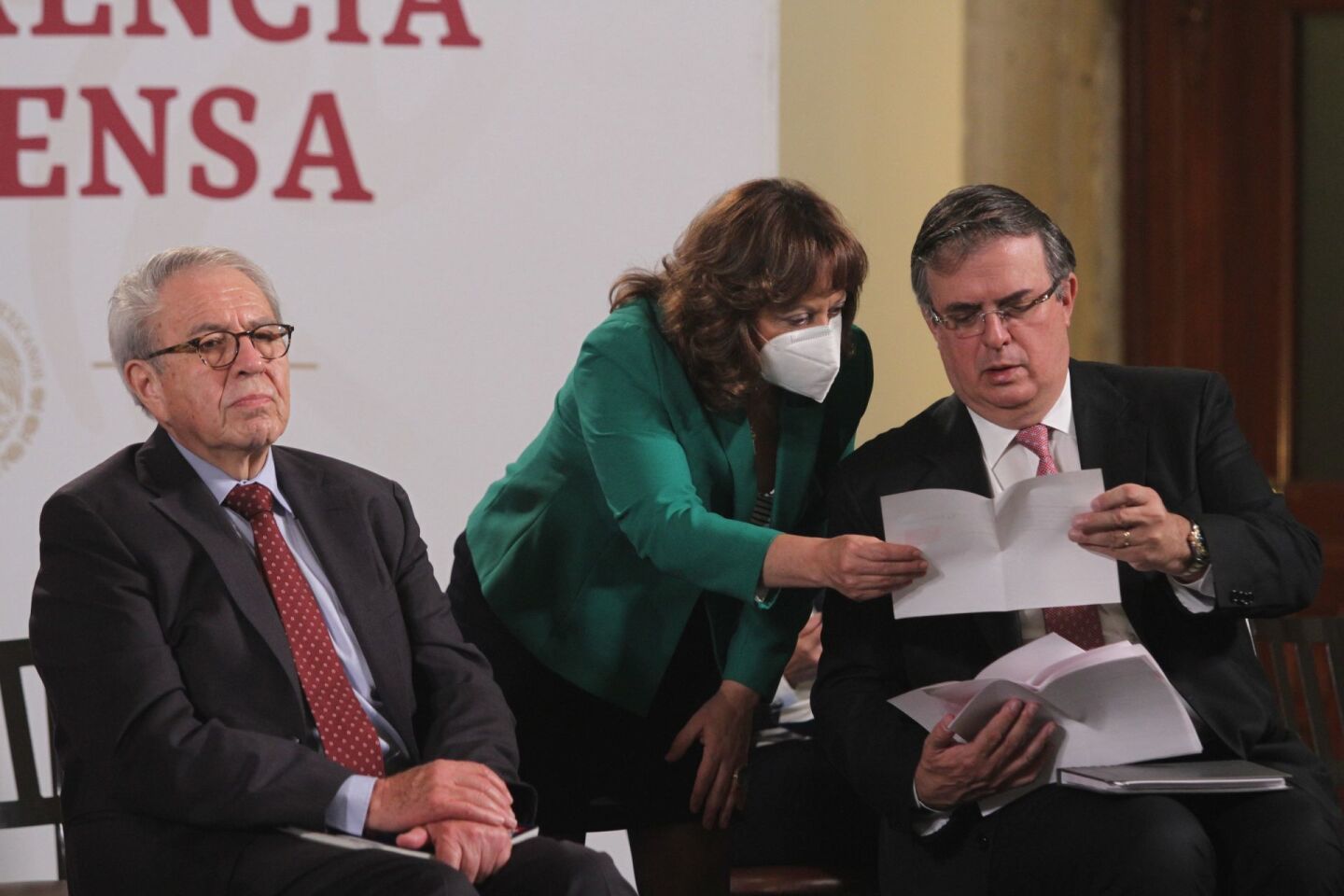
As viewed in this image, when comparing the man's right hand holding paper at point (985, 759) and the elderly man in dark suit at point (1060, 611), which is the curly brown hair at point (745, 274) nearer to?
the elderly man in dark suit at point (1060, 611)

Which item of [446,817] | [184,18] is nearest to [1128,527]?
[446,817]

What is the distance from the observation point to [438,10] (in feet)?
11.1

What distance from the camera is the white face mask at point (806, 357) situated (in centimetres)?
235

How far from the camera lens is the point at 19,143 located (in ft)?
11.0

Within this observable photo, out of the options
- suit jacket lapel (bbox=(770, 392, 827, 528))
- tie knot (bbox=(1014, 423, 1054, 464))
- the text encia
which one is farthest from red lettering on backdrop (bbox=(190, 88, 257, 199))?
tie knot (bbox=(1014, 423, 1054, 464))

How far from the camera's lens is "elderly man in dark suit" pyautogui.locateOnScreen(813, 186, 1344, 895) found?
1982 millimetres

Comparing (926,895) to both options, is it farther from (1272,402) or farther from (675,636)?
(1272,402)

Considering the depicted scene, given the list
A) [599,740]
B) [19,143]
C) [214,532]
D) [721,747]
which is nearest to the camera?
[214,532]

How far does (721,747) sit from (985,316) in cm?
77

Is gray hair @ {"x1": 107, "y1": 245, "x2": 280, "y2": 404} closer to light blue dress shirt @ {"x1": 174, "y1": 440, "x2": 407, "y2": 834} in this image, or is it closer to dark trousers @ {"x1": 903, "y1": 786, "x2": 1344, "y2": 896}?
light blue dress shirt @ {"x1": 174, "y1": 440, "x2": 407, "y2": 834}

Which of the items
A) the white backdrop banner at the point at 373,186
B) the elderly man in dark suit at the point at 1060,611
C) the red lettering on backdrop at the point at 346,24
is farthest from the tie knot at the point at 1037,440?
the red lettering on backdrop at the point at 346,24

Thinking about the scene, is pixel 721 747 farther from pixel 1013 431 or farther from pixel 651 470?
pixel 1013 431

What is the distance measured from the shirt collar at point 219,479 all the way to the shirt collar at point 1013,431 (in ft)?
3.29

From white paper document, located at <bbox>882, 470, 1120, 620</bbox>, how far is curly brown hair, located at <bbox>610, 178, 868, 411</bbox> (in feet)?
1.33
